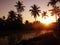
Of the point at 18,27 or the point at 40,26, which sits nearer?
the point at 18,27

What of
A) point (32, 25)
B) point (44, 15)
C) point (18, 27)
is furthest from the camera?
point (44, 15)

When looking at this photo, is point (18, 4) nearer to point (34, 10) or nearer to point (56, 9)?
point (34, 10)

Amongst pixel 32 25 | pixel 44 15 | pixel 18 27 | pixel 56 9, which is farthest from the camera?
pixel 44 15

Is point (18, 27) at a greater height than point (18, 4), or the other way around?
point (18, 4)

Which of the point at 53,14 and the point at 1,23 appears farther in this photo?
the point at 1,23

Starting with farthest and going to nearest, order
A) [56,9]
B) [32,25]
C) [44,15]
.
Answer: [44,15] < [32,25] < [56,9]

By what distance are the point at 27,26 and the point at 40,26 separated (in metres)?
6.07

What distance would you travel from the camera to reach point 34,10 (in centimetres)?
8231

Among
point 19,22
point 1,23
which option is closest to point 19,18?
point 19,22

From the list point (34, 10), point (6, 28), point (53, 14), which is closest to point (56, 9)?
point (53, 14)

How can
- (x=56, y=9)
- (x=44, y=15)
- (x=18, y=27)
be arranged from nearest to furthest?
(x=56, y=9) < (x=18, y=27) < (x=44, y=15)

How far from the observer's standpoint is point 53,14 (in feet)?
238

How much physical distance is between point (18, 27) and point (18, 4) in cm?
1104

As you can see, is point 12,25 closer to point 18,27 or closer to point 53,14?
point 18,27
